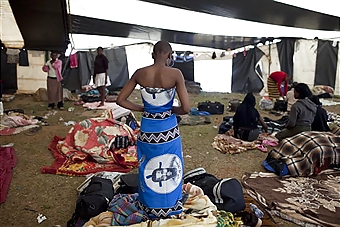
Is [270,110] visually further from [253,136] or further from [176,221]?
[176,221]

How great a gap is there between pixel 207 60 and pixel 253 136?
309 inches

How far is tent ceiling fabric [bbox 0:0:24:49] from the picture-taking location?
7.12m

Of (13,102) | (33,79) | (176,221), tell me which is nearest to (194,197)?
(176,221)

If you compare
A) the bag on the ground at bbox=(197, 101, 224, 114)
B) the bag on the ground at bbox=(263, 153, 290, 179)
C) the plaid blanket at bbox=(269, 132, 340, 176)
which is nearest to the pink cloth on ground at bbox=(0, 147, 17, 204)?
the bag on the ground at bbox=(263, 153, 290, 179)

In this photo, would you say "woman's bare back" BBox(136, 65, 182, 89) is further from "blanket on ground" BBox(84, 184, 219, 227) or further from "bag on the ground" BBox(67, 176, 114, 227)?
"bag on the ground" BBox(67, 176, 114, 227)

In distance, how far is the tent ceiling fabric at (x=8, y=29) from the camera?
7.12 metres

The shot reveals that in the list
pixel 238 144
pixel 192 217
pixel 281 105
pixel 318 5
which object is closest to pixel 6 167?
pixel 192 217

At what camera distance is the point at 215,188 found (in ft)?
9.97


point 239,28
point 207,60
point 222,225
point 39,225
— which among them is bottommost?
point 39,225

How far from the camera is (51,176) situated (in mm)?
4008

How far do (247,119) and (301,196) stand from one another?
208cm

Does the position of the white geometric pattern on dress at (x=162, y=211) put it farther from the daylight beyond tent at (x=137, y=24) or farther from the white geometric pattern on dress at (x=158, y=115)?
the daylight beyond tent at (x=137, y=24)

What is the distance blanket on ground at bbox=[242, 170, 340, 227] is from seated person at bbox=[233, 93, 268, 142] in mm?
1436

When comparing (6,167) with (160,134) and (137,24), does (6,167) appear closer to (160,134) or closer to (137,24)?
(160,134)
